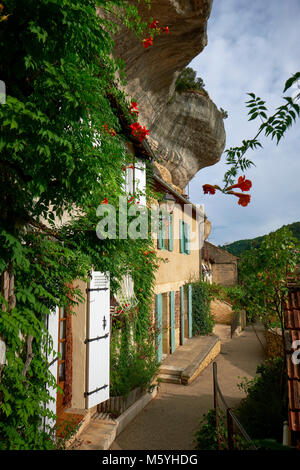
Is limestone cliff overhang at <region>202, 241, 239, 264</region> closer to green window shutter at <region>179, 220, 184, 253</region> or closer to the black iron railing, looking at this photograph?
the black iron railing

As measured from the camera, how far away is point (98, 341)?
5273mm

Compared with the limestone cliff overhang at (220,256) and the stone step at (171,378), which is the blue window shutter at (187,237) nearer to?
the stone step at (171,378)

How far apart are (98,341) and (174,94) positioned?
1480 cm

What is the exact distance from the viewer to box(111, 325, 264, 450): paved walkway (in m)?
5.29

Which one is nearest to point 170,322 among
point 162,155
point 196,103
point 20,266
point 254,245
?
point 254,245

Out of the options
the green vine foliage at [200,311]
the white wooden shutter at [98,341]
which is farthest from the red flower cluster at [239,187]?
the green vine foliage at [200,311]

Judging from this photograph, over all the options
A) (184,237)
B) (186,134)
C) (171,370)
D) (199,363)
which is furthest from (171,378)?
(186,134)

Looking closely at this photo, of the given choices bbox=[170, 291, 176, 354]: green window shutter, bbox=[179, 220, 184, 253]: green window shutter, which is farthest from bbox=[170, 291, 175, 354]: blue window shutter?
bbox=[179, 220, 184, 253]: green window shutter

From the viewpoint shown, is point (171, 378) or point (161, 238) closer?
point (171, 378)

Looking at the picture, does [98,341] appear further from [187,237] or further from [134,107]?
[187,237]

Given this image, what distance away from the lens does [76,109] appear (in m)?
2.41

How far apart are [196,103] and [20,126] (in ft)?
54.9

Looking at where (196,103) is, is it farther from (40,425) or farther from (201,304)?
(40,425)

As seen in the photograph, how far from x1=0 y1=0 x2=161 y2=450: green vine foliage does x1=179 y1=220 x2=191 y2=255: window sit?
7798mm
